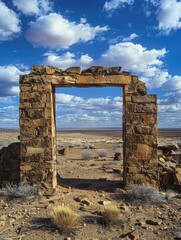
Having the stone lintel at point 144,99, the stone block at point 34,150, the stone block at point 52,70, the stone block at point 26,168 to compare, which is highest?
the stone block at point 52,70

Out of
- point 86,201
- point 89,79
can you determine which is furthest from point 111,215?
point 89,79

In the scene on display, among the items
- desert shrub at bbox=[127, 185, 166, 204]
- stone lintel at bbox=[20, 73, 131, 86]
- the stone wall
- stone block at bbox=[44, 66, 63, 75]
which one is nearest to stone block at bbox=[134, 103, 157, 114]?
stone lintel at bbox=[20, 73, 131, 86]

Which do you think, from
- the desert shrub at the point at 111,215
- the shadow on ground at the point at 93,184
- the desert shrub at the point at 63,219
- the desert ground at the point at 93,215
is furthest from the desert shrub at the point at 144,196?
the desert shrub at the point at 63,219

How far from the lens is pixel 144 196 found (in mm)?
7469

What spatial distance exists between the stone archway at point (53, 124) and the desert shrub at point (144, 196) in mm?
744

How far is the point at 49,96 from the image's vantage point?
27.1 feet

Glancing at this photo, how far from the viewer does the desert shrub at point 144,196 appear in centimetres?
738

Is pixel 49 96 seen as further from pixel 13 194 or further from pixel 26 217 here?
pixel 26 217

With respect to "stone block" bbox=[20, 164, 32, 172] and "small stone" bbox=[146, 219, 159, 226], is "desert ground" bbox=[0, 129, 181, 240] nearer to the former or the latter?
"small stone" bbox=[146, 219, 159, 226]

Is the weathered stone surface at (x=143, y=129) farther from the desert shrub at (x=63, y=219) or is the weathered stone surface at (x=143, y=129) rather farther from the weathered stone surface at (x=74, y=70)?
the desert shrub at (x=63, y=219)

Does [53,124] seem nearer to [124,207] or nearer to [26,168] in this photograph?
[26,168]

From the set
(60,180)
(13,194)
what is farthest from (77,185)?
(13,194)

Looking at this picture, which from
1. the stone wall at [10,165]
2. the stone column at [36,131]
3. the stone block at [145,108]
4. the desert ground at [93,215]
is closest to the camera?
the desert ground at [93,215]

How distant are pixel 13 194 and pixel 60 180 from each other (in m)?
2.76
